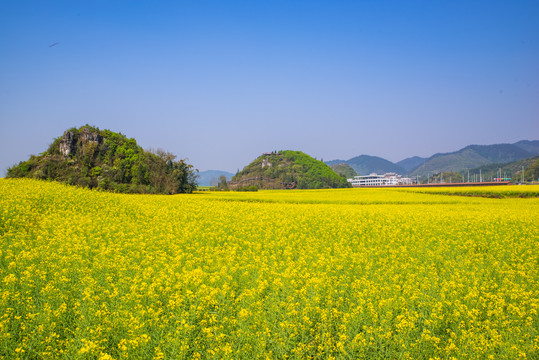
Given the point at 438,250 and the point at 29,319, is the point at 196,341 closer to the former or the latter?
the point at 29,319

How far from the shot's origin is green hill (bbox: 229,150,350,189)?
397ft

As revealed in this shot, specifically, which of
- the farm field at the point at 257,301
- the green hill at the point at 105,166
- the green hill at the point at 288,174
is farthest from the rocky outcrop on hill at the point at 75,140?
the green hill at the point at 288,174

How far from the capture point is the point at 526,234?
1451 centimetres

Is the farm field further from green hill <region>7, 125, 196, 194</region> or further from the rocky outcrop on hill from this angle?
the rocky outcrop on hill

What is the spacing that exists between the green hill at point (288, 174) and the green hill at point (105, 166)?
56833 mm

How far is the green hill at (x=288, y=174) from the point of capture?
121m

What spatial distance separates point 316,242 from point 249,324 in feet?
21.6

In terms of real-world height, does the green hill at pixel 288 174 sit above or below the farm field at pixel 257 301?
above

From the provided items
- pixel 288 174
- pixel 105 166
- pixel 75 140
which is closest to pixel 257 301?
pixel 105 166

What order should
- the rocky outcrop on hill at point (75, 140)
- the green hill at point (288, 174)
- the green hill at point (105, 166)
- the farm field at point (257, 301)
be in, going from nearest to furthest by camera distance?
the farm field at point (257, 301), the green hill at point (105, 166), the rocky outcrop on hill at point (75, 140), the green hill at point (288, 174)

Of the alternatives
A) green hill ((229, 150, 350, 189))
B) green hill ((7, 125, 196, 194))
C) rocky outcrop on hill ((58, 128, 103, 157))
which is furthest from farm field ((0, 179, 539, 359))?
green hill ((229, 150, 350, 189))

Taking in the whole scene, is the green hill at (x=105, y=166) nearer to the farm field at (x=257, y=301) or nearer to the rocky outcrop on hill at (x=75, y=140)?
the rocky outcrop on hill at (x=75, y=140)

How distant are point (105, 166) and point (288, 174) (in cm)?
8279

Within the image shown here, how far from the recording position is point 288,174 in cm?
12706
